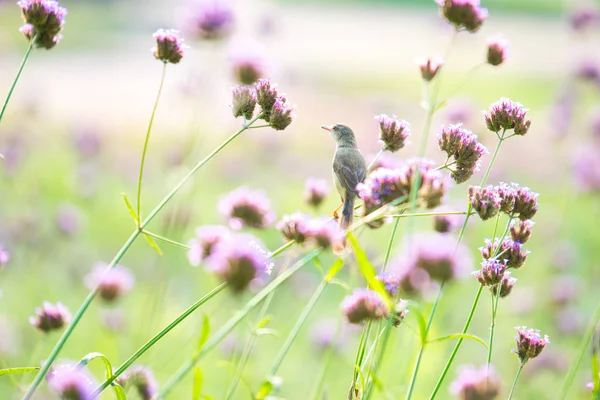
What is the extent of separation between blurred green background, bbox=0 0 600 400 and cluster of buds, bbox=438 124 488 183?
15cm

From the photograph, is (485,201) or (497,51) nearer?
(485,201)

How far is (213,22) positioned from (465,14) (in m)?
1.02

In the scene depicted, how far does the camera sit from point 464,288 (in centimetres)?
691

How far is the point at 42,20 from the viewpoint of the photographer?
81.0 inches

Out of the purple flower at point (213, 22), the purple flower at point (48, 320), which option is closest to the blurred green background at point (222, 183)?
the purple flower at point (213, 22)

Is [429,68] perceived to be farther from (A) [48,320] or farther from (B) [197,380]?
(A) [48,320]

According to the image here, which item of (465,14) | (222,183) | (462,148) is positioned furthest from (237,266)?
(222,183)

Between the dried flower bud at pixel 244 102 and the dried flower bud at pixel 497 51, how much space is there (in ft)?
2.63

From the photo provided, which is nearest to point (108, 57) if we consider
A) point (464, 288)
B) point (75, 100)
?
point (75, 100)

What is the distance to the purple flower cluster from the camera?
2.05 meters

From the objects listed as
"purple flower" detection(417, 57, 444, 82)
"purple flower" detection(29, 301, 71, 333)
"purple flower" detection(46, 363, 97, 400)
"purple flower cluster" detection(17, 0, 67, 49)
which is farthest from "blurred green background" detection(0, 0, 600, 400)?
"purple flower cluster" detection(17, 0, 67, 49)

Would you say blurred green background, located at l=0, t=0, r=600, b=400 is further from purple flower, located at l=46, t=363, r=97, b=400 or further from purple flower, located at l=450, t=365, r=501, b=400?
purple flower, located at l=46, t=363, r=97, b=400

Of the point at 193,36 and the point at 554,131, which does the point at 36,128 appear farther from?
the point at 193,36

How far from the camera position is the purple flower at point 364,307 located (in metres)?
1.69
